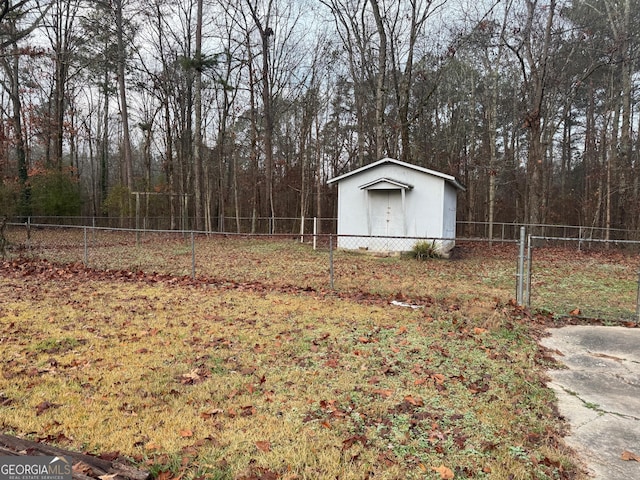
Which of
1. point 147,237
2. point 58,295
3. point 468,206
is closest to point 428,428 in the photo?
point 58,295

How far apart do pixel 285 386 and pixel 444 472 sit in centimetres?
152

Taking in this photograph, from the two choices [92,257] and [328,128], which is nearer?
[92,257]

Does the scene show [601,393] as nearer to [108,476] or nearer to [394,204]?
[108,476]

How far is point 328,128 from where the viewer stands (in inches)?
1005

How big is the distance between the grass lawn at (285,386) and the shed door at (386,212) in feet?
24.2

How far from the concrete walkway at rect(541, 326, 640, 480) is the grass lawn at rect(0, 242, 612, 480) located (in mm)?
170

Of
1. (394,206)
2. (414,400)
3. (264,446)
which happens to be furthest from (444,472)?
(394,206)

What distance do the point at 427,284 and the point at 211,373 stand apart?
19.1 feet

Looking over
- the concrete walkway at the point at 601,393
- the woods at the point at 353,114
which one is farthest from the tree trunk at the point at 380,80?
the concrete walkway at the point at 601,393

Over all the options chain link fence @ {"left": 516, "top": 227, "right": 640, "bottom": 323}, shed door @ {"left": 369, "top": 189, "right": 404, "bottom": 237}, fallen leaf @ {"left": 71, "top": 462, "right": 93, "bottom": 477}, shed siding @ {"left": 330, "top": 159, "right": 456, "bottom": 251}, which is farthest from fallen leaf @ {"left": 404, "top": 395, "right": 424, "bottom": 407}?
shed door @ {"left": 369, "top": 189, "right": 404, "bottom": 237}

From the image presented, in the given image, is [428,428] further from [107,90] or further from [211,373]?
[107,90]

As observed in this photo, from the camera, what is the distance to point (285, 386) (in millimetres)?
3316

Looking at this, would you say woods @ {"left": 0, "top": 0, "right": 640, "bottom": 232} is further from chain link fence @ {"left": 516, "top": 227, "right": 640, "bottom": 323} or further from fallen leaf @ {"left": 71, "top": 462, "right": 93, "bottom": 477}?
fallen leaf @ {"left": 71, "top": 462, "right": 93, "bottom": 477}

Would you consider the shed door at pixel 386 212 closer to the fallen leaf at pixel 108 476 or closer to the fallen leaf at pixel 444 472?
the fallen leaf at pixel 444 472
